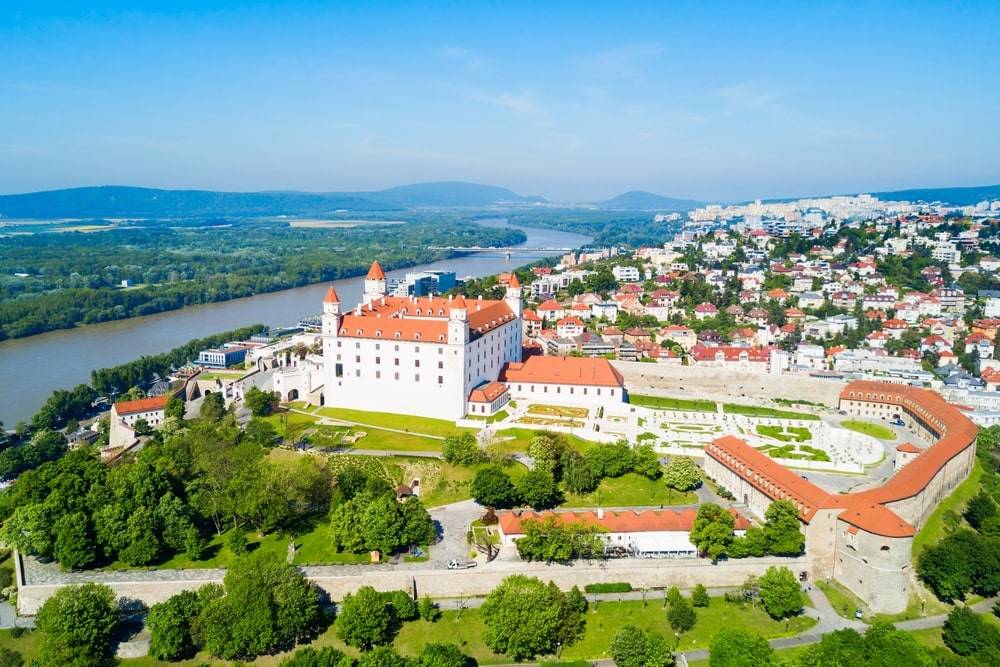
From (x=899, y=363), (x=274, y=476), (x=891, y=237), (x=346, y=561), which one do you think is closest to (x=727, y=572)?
(x=346, y=561)

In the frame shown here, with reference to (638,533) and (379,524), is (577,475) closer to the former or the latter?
(638,533)

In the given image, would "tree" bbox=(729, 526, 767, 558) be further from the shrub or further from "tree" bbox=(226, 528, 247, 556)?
"tree" bbox=(226, 528, 247, 556)

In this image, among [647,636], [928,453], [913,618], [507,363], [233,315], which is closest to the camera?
[647,636]

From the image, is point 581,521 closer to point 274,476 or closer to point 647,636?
point 647,636

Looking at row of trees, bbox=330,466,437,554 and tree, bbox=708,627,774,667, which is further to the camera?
row of trees, bbox=330,466,437,554

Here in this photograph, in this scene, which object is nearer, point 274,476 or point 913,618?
point 913,618

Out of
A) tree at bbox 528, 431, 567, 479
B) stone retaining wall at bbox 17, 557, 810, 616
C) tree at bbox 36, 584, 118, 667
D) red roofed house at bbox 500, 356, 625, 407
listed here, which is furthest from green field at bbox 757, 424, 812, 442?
tree at bbox 36, 584, 118, 667

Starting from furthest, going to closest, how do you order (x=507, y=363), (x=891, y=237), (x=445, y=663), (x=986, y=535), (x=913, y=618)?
(x=891, y=237) → (x=507, y=363) → (x=986, y=535) → (x=913, y=618) → (x=445, y=663)
